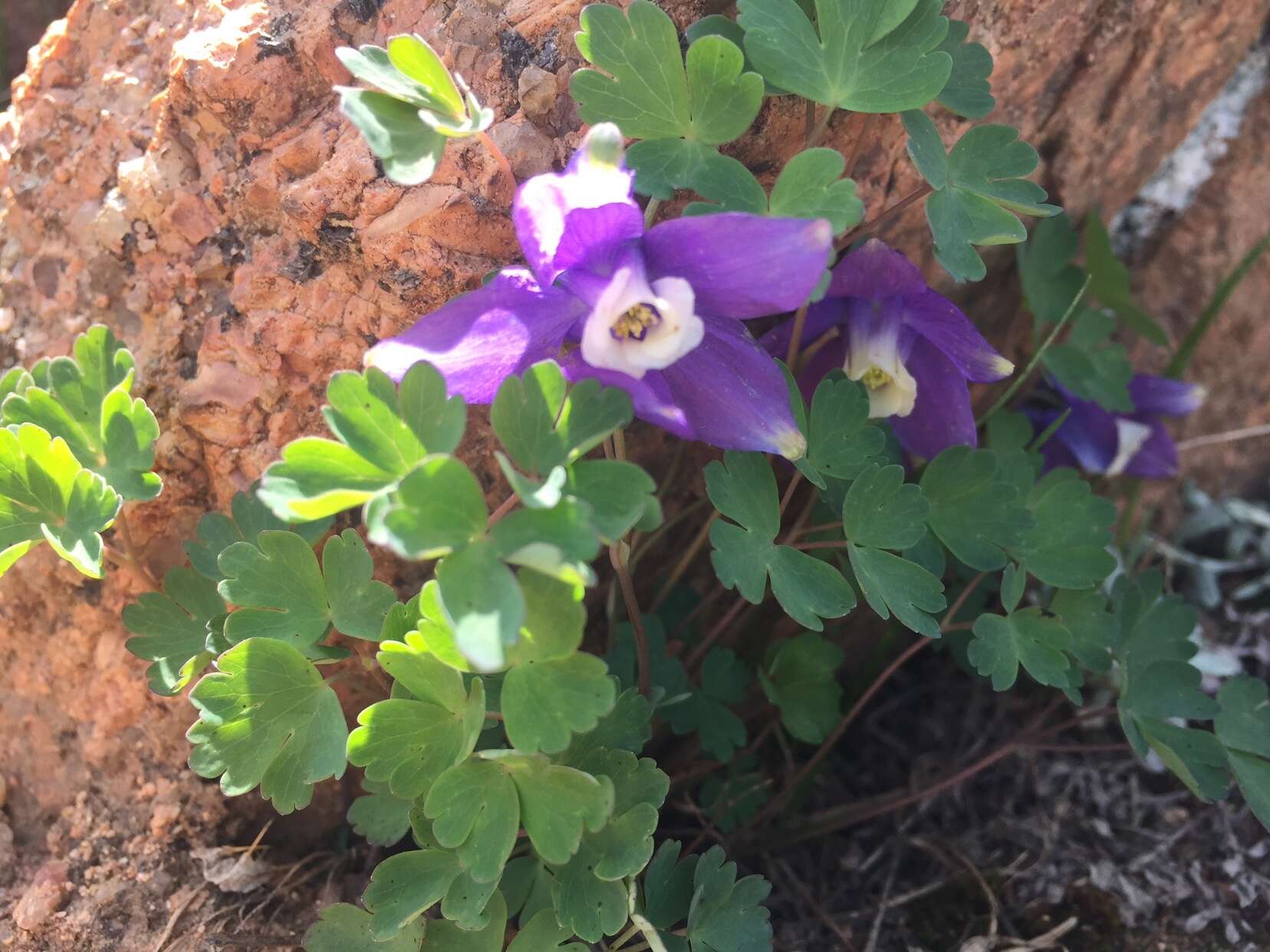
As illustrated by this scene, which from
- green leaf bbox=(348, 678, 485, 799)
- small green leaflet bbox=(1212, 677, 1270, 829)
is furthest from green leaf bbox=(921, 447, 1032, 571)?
green leaf bbox=(348, 678, 485, 799)

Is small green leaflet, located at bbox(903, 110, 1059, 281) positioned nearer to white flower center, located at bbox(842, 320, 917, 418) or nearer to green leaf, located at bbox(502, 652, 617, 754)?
white flower center, located at bbox(842, 320, 917, 418)

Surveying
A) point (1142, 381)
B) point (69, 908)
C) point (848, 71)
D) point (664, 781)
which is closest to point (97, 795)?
point (69, 908)

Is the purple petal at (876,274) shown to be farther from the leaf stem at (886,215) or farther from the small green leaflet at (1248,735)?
the small green leaflet at (1248,735)

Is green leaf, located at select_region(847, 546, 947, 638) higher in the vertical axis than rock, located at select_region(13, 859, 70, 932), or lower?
higher

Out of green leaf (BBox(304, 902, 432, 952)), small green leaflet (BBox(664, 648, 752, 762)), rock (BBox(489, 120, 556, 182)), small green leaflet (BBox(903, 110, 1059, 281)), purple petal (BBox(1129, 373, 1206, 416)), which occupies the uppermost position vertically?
small green leaflet (BBox(903, 110, 1059, 281))

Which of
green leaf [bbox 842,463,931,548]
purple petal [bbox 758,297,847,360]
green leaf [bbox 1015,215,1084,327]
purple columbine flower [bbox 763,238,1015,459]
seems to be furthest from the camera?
green leaf [bbox 1015,215,1084,327]

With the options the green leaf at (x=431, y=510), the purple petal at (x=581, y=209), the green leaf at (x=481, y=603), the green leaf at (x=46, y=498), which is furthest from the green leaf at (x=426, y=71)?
the green leaf at (x=46, y=498)
